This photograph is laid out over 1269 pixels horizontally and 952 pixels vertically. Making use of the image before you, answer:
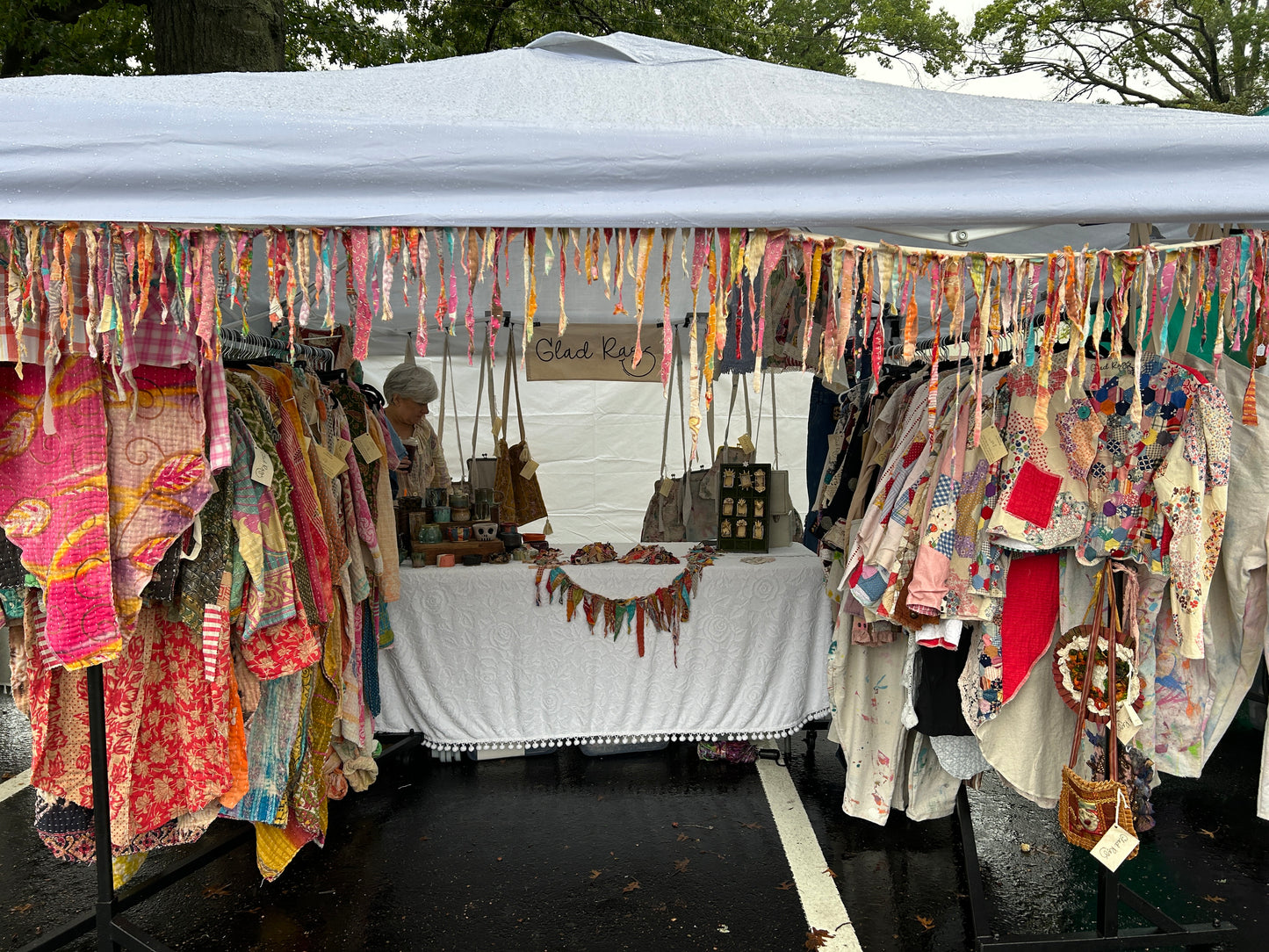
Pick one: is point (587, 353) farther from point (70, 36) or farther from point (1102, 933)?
point (70, 36)

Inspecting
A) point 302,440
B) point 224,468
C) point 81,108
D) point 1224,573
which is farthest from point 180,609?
point 1224,573

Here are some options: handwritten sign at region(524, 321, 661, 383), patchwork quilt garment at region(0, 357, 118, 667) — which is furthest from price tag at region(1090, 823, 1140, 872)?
handwritten sign at region(524, 321, 661, 383)

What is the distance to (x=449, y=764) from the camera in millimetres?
3721

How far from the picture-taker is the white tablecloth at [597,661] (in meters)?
3.53

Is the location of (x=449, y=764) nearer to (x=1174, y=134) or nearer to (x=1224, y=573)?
(x=1224, y=573)

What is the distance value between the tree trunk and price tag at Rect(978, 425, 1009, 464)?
4533 mm

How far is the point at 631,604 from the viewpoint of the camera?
11.7 feet

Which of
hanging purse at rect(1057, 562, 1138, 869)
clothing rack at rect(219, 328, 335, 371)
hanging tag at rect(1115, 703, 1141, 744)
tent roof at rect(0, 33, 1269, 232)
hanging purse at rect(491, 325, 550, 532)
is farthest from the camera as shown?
hanging purse at rect(491, 325, 550, 532)

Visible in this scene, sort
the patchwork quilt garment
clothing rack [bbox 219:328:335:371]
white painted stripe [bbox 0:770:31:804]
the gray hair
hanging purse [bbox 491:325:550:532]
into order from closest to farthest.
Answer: the patchwork quilt garment
clothing rack [bbox 219:328:335:371]
white painted stripe [bbox 0:770:31:804]
the gray hair
hanging purse [bbox 491:325:550:532]

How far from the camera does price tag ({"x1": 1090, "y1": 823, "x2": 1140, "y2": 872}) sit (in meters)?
2.08

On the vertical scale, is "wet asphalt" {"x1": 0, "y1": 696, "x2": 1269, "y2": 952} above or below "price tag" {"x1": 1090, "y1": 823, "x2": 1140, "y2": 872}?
below

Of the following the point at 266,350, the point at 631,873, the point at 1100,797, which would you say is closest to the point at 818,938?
the point at 631,873

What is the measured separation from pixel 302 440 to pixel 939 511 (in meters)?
1.84

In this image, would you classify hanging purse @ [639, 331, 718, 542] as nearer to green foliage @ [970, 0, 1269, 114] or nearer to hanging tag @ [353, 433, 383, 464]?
hanging tag @ [353, 433, 383, 464]
